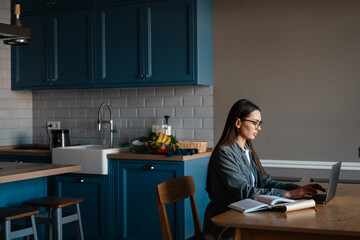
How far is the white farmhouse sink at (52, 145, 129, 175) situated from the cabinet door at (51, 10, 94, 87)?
2.57 ft

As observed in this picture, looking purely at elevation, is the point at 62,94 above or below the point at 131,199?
above

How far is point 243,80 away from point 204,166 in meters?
0.93

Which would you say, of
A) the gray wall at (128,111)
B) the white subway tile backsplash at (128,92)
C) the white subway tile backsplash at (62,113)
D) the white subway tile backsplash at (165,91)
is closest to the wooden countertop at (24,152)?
the gray wall at (128,111)

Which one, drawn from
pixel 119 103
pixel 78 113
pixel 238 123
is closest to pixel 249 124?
pixel 238 123

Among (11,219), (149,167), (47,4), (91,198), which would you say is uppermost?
(47,4)

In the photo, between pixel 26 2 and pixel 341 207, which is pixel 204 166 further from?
pixel 26 2

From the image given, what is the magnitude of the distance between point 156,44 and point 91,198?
1642 millimetres

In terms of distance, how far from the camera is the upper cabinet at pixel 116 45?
477cm

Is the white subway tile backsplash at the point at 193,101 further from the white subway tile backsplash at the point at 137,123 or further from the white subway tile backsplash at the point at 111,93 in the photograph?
the white subway tile backsplash at the point at 111,93

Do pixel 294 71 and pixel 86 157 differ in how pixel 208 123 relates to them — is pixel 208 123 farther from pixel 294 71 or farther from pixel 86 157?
pixel 86 157

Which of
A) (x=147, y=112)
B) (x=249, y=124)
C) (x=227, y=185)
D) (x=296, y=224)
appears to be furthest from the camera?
(x=147, y=112)

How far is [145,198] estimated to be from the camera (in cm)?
464

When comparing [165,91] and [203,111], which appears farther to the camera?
[165,91]

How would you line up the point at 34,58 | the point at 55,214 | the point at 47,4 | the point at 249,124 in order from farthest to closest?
1. the point at 34,58
2. the point at 47,4
3. the point at 55,214
4. the point at 249,124
